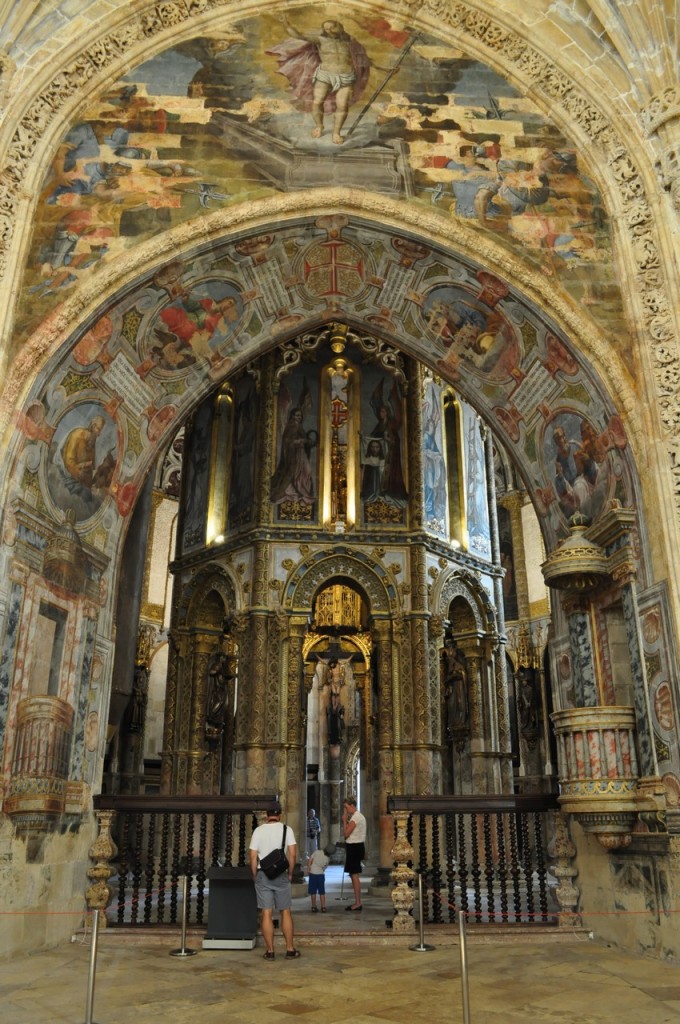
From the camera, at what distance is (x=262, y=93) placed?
9.89m

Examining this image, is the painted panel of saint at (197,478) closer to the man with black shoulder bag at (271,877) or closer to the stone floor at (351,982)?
the stone floor at (351,982)

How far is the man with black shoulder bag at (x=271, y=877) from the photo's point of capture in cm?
737

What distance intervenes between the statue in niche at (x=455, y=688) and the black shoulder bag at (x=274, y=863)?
9.87 m

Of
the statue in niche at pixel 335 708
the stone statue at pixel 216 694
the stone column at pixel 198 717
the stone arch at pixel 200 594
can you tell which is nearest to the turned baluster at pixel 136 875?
the stone column at pixel 198 717

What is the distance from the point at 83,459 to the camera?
9648 millimetres

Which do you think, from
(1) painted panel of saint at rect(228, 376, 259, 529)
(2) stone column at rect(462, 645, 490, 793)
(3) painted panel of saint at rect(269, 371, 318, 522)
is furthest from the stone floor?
(1) painted panel of saint at rect(228, 376, 259, 529)

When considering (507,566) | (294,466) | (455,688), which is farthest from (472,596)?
(507,566)

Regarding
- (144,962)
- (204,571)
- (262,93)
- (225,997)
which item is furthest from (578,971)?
(204,571)

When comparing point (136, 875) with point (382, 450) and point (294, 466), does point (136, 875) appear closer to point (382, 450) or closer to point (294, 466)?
point (294, 466)

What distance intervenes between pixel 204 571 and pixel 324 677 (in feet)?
28.0

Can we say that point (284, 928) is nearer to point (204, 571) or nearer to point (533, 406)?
point (533, 406)

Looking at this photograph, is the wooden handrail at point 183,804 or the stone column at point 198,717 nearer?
the wooden handrail at point 183,804

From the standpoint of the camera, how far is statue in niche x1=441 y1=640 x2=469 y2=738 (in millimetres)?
16891

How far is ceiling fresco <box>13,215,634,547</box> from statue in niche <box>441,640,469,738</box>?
733cm
